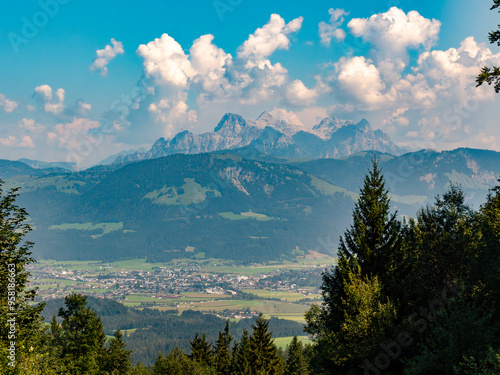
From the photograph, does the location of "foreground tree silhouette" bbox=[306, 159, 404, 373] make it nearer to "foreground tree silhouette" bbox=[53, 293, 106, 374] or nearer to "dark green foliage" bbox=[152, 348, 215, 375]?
"foreground tree silhouette" bbox=[53, 293, 106, 374]

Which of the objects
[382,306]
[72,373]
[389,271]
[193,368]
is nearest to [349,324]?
[382,306]

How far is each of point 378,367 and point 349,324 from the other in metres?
2.74

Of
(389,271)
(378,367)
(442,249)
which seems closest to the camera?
(378,367)

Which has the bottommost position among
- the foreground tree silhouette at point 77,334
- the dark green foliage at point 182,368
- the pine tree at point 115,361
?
the dark green foliage at point 182,368

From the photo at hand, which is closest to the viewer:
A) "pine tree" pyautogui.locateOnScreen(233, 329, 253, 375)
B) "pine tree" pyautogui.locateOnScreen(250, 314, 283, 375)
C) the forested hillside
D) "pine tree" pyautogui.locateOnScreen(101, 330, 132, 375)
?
the forested hillside

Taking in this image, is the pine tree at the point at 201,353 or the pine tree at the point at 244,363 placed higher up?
the pine tree at the point at 244,363

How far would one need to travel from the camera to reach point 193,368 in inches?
2672

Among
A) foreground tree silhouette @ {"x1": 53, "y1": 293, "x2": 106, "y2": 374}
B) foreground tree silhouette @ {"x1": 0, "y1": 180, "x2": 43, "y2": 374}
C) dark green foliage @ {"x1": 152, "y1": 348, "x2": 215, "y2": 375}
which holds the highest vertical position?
foreground tree silhouette @ {"x1": 0, "y1": 180, "x2": 43, "y2": 374}

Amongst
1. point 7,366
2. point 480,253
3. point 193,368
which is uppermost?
point 480,253

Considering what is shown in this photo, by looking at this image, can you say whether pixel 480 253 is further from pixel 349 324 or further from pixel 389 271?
pixel 349 324

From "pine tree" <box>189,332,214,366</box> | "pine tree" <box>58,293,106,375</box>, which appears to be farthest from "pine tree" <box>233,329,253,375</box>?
"pine tree" <box>58,293,106,375</box>

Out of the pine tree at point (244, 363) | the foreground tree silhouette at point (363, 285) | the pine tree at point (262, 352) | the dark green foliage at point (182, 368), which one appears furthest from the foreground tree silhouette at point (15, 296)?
the dark green foliage at point (182, 368)

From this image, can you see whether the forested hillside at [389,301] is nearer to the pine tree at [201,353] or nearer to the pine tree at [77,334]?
the pine tree at [77,334]

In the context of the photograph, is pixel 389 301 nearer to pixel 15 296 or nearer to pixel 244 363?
pixel 15 296
